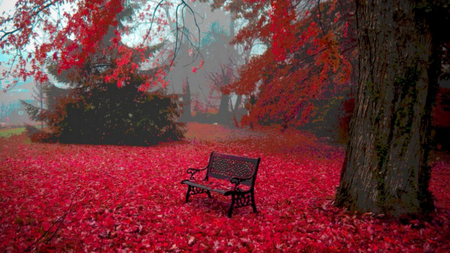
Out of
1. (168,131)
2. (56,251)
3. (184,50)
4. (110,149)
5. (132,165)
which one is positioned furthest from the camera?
(184,50)

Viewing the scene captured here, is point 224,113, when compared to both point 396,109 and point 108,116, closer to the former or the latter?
point 108,116

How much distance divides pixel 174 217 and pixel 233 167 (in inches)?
56.9

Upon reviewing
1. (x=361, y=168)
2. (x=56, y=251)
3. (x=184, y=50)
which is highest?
(x=184, y=50)

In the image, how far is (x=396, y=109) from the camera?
432cm

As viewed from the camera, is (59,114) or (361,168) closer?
(361,168)

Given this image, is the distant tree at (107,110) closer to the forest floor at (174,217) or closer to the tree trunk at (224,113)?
the forest floor at (174,217)

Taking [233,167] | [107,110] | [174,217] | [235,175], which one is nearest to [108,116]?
[107,110]

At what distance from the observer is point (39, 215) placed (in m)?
4.68

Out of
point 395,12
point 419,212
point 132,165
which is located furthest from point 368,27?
point 132,165

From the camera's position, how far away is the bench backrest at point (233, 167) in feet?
17.4

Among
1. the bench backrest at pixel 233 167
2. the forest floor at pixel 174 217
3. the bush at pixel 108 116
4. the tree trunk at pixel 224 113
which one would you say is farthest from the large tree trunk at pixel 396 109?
the tree trunk at pixel 224 113

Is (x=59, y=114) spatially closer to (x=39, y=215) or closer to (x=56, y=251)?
(x=39, y=215)

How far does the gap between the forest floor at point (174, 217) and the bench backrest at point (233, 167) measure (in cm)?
55

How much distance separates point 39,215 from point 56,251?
4.93 ft
